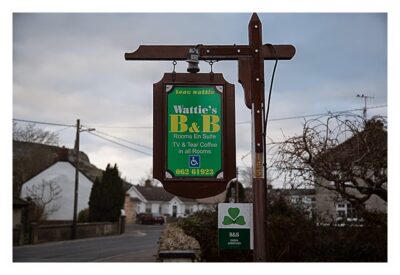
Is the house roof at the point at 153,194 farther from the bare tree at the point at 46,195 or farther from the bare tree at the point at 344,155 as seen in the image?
the bare tree at the point at 344,155

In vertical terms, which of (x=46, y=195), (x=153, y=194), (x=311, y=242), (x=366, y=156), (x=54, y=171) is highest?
(x=366, y=156)

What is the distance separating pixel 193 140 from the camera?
18.1ft

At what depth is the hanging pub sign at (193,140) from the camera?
554cm

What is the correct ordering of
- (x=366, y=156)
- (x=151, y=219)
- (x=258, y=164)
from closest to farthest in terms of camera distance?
(x=258, y=164)
(x=366, y=156)
(x=151, y=219)

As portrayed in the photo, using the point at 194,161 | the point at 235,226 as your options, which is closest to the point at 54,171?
the point at 194,161

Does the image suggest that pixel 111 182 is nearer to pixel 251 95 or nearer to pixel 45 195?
pixel 45 195

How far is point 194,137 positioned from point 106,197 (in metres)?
33.6

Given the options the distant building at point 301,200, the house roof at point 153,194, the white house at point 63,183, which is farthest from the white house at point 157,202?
the distant building at point 301,200

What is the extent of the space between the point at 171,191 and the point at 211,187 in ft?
1.48

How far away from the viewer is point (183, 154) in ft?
18.2

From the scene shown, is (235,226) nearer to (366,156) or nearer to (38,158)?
(366,156)

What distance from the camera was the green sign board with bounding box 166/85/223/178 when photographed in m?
5.54

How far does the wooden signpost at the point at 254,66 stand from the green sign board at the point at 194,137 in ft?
0.36

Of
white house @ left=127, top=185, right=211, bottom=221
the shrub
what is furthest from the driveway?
white house @ left=127, top=185, right=211, bottom=221
